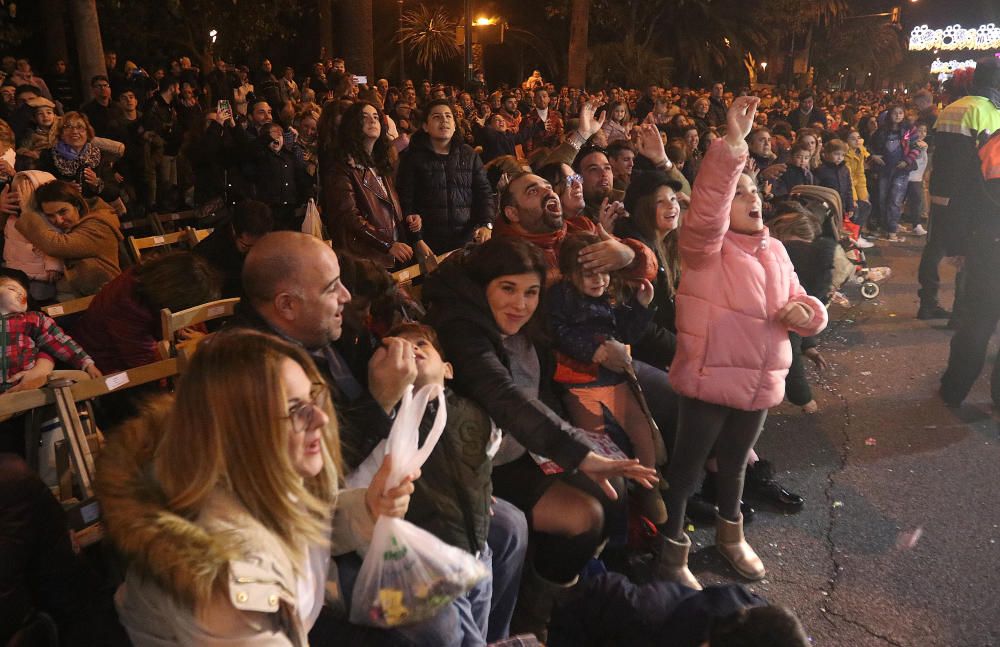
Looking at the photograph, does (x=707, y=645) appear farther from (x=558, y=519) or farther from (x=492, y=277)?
(x=492, y=277)

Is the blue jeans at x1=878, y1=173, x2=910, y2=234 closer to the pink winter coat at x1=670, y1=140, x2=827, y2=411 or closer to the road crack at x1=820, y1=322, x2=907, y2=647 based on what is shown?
the road crack at x1=820, y1=322, x2=907, y2=647

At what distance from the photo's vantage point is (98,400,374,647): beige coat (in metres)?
1.51

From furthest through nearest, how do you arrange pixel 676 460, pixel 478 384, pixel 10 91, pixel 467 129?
pixel 467 129
pixel 10 91
pixel 676 460
pixel 478 384

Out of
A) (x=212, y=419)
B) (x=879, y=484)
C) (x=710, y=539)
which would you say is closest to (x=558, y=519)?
(x=710, y=539)

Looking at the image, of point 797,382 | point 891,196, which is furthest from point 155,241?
point 891,196

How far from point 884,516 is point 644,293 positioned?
1.64m

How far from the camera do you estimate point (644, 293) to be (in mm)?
3723

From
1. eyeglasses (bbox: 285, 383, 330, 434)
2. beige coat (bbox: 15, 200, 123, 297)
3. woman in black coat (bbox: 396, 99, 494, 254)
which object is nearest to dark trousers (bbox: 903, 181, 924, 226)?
woman in black coat (bbox: 396, 99, 494, 254)

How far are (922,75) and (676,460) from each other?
198 ft

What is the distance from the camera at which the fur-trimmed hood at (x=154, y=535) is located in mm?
1499

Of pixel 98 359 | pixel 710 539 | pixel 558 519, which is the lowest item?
pixel 710 539

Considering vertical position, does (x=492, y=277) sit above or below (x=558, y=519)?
above

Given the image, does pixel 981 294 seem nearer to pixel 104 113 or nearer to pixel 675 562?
pixel 675 562

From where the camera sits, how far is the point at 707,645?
2.15 meters
